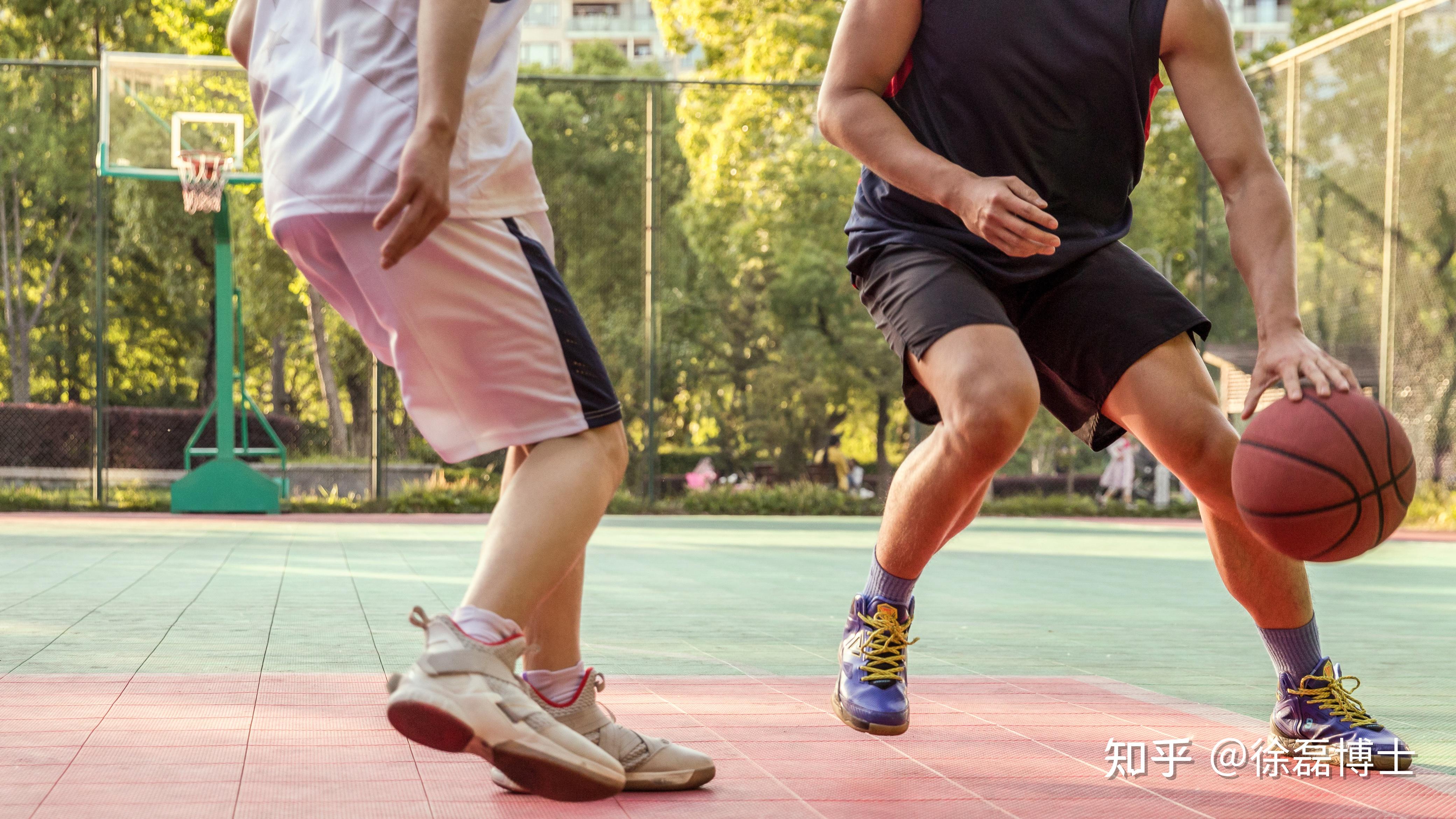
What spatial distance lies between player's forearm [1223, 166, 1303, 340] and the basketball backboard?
14322 mm

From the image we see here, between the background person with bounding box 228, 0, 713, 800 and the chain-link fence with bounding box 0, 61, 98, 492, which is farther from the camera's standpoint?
the chain-link fence with bounding box 0, 61, 98, 492

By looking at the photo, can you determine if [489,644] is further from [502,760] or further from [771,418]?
[771,418]

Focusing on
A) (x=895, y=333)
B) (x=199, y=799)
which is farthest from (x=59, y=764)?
(x=895, y=333)

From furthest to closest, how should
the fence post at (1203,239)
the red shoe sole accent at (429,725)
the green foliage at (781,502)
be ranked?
the fence post at (1203,239), the green foliage at (781,502), the red shoe sole accent at (429,725)

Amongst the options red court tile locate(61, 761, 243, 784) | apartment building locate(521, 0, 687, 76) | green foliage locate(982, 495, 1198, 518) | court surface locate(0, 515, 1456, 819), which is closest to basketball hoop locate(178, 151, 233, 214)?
court surface locate(0, 515, 1456, 819)

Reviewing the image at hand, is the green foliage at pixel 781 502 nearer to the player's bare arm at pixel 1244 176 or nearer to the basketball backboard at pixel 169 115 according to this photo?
the basketball backboard at pixel 169 115

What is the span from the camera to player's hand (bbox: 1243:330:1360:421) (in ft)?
8.86

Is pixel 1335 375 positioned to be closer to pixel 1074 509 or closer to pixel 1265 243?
pixel 1265 243

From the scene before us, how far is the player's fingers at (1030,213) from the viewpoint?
2742 mm

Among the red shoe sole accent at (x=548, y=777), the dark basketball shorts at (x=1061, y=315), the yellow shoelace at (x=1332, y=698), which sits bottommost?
the yellow shoelace at (x=1332, y=698)

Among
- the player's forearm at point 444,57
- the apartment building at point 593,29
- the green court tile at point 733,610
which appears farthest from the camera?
the apartment building at point 593,29

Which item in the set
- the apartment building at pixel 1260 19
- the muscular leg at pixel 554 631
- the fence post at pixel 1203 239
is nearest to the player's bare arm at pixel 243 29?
the muscular leg at pixel 554 631

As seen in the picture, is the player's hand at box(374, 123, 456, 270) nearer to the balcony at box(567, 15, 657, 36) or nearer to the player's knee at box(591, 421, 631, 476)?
the player's knee at box(591, 421, 631, 476)

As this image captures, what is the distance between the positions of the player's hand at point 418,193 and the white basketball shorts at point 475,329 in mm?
66
